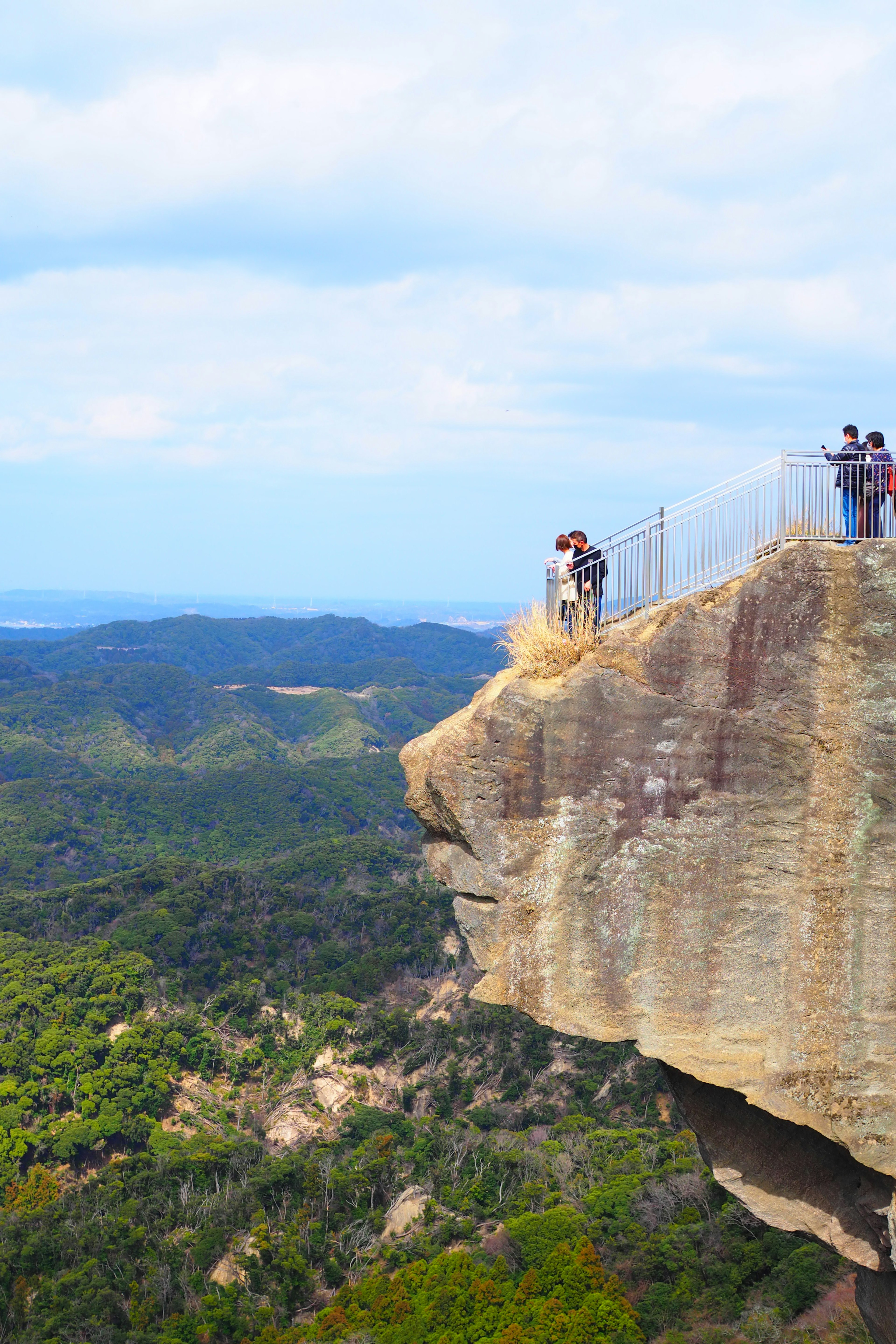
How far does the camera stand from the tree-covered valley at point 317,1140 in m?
25.0

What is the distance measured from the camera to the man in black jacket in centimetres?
1242

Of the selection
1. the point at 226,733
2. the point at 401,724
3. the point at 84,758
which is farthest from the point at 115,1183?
the point at 401,724

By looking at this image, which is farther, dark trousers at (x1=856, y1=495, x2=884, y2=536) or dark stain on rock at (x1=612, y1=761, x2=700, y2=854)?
dark trousers at (x1=856, y1=495, x2=884, y2=536)

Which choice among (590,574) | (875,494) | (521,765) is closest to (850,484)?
(875,494)

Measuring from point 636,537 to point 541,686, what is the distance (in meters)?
2.12

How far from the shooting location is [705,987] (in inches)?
447

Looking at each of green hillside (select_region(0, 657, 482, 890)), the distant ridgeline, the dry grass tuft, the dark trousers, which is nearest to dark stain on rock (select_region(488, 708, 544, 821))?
the dry grass tuft

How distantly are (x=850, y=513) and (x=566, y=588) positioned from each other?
127 inches

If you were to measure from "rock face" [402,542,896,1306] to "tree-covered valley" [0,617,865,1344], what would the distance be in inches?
455

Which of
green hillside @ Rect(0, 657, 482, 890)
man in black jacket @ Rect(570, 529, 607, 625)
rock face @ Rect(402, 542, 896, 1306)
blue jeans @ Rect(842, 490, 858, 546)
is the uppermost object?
blue jeans @ Rect(842, 490, 858, 546)

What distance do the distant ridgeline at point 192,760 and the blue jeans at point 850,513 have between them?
6862 cm

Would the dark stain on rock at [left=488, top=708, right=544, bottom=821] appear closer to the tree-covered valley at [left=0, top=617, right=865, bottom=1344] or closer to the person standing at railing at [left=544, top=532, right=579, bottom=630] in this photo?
the person standing at railing at [left=544, top=532, right=579, bottom=630]

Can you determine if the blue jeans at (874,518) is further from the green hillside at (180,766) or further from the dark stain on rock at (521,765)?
the green hillside at (180,766)

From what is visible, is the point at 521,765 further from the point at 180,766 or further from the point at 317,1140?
the point at 180,766
